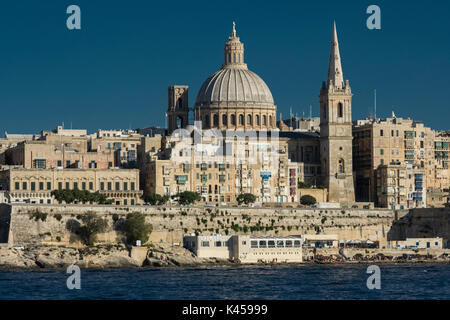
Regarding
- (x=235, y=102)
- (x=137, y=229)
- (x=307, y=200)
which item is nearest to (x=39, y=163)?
(x=137, y=229)

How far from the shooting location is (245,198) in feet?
293

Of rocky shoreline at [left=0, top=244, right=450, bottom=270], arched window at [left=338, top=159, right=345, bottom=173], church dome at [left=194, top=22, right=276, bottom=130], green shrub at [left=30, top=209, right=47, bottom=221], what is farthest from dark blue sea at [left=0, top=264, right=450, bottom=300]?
church dome at [left=194, top=22, right=276, bottom=130]

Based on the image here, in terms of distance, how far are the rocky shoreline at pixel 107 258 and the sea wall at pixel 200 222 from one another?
149 inches

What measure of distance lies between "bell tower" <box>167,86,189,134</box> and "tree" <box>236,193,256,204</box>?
18.7 m

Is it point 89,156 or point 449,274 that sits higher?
point 89,156

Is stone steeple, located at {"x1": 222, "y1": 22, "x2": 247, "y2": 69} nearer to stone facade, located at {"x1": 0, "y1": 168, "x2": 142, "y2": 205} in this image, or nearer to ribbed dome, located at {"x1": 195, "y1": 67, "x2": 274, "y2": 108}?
ribbed dome, located at {"x1": 195, "y1": 67, "x2": 274, "y2": 108}

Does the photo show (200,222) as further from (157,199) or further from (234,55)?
(234,55)

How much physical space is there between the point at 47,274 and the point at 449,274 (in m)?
25.4

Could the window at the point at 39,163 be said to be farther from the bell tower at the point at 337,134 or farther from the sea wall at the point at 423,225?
the sea wall at the point at 423,225

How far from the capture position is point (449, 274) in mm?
66188

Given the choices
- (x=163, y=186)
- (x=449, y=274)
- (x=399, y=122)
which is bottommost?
(x=449, y=274)

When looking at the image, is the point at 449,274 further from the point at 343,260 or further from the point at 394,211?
the point at 394,211

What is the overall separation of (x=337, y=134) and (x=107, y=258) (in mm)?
33611
